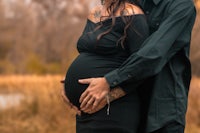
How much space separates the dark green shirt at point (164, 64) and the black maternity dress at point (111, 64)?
0.09m

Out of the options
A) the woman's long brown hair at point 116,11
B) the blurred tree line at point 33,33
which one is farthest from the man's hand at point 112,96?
the blurred tree line at point 33,33

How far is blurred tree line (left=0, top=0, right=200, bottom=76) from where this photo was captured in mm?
21078

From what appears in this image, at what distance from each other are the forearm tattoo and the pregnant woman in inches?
1.6

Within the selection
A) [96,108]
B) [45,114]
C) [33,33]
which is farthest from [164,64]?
[33,33]

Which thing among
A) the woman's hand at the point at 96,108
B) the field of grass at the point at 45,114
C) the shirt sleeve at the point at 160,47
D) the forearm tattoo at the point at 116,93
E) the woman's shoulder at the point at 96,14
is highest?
the woman's shoulder at the point at 96,14

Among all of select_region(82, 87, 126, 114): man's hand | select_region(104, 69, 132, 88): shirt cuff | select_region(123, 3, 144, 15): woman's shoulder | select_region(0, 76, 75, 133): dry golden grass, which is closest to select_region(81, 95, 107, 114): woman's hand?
select_region(82, 87, 126, 114): man's hand

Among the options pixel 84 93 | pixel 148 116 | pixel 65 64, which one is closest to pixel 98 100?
pixel 84 93

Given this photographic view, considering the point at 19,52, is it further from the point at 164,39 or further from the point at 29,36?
the point at 164,39

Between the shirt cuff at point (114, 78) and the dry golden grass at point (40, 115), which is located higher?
the shirt cuff at point (114, 78)

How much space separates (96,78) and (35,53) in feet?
88.5

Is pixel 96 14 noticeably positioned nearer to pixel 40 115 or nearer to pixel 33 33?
pixel 40 115

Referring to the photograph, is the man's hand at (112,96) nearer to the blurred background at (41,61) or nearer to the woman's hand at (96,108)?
the woman's hand at (96,108)

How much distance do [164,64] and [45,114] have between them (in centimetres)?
607

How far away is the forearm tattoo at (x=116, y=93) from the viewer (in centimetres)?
268
